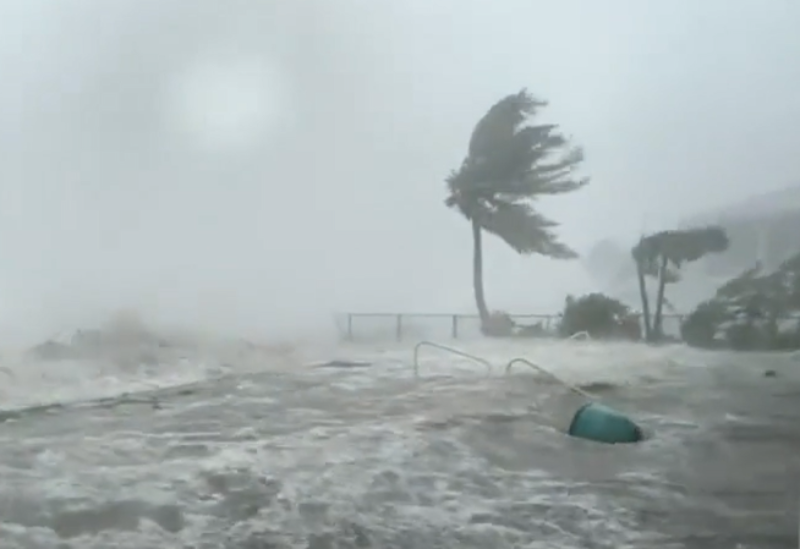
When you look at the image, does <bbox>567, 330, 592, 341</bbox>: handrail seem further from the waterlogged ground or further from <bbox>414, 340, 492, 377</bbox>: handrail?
<bbox>414, 340, 492, 377</bbox>: handrail

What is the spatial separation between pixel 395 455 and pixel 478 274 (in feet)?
1.26

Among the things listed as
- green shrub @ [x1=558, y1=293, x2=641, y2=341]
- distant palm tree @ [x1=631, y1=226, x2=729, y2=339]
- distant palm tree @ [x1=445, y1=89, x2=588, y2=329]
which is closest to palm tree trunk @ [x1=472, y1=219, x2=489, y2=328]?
distant palm tree @ [x1=445, y1=89, x2=588, y2=329]

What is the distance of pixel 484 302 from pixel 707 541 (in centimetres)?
54

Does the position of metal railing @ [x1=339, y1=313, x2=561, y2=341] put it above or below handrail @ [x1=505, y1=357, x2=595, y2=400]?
above

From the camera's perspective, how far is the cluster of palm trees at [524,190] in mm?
1515

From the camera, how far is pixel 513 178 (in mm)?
1547

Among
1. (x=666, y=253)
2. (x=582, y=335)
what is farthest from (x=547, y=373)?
(x=666, y=253)

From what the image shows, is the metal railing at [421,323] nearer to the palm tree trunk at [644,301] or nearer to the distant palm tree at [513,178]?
the distant palm tree at [513,178]

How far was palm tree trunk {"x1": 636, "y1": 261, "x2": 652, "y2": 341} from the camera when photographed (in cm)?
155

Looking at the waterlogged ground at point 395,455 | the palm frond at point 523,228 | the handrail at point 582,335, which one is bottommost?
the waterlogged ground at point 395,455

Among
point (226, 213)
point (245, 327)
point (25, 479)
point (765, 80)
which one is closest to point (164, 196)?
point (226, 213)

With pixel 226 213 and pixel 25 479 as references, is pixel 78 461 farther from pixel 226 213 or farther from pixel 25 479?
pixel 226 213

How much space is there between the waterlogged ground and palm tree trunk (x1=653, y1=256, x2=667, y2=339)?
4 cm

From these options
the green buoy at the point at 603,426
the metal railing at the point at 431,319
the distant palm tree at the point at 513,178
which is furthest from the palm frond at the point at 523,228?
the green buoy at the point at 603,426
